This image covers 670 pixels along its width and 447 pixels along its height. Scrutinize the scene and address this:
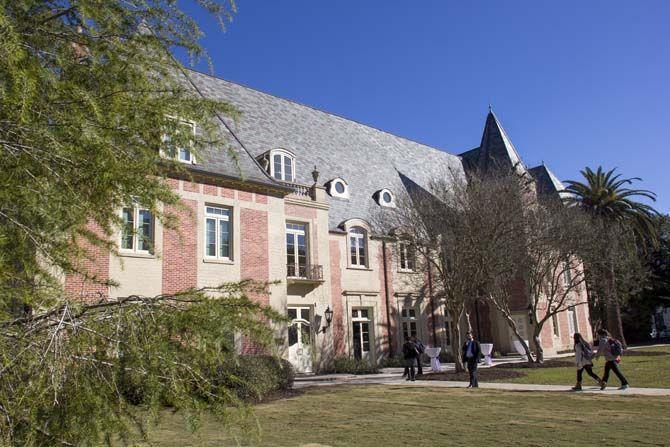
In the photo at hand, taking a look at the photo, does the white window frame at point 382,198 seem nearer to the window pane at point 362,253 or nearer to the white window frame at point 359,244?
the white window frame at point 359,244

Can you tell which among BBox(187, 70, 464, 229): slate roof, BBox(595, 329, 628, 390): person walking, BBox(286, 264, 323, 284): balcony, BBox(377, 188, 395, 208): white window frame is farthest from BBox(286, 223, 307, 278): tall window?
BBox(595, 329, 628, 390): person walking

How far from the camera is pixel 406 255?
25688mm

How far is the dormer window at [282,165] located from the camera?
25.1 meters

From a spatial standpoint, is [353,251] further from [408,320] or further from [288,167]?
[288,167]

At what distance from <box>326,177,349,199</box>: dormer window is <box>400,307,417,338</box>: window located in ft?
22.4

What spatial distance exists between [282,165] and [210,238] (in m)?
6.67

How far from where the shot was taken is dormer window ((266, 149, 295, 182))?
25109 mm

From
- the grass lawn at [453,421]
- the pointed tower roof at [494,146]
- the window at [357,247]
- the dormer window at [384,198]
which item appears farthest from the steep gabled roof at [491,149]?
the grass lawn at [453,421]

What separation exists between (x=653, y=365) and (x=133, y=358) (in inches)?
948

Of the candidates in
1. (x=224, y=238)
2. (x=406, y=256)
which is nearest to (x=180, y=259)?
(x=224, y=238)

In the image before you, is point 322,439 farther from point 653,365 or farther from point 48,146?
point 653,365

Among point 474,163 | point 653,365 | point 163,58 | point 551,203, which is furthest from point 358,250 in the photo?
point 163,58

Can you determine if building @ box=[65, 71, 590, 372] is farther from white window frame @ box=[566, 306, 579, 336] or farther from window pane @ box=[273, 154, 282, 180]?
white window frame @ box=[566, 306, 579, 336]

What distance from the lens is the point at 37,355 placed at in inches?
137
